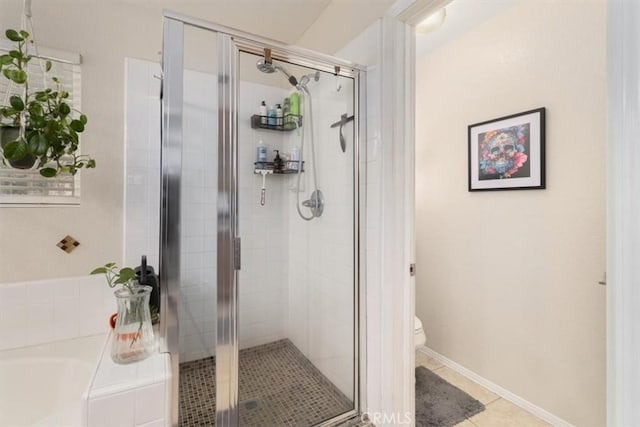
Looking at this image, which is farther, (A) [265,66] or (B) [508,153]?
(B) [508,153]

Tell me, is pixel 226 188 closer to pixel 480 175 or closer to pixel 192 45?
pixel 192 45

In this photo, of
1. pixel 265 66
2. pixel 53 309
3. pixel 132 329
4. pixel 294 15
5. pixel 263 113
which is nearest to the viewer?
pixel 132 329

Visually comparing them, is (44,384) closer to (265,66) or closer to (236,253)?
(236,253)

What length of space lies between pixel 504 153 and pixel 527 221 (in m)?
0.45

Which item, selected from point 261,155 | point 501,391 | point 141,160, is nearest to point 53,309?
point 141,160

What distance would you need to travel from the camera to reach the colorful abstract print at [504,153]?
1733 mm

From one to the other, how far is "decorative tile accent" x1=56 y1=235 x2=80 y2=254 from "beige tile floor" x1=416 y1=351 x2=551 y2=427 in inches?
94.0

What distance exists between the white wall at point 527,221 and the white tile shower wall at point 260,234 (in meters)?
1.30

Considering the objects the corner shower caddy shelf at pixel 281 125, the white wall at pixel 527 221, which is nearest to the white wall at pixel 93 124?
the corner shower caddy shelf at pixel 281 125

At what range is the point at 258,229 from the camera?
1.44 meters

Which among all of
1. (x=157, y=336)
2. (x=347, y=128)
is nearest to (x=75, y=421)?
(x=157, y=336)

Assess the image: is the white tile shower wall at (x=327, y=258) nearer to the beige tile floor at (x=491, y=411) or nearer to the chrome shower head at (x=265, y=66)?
the chrome shower head at (x=265, y=66)

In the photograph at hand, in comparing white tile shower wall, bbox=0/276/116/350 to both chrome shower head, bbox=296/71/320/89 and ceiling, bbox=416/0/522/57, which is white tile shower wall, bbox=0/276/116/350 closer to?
chrome shower head, bbox=296/71/320/89

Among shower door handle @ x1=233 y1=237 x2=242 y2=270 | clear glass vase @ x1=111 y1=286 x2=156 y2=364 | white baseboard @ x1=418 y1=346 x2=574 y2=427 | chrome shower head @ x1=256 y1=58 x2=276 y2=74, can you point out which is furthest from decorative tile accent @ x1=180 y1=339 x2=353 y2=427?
chrome shower head @ x1=256 y1=58 x2=276 y2=74
